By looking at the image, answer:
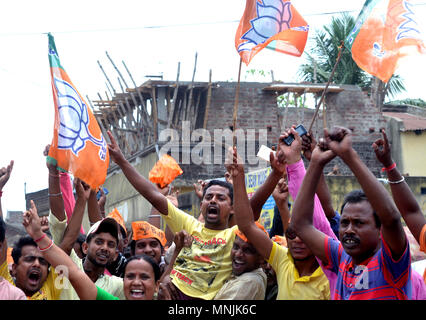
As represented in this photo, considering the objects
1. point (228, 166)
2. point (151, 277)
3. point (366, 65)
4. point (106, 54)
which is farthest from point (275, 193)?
point (106, 54)

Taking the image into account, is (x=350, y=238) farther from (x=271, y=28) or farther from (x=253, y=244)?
(x=271, y=28)

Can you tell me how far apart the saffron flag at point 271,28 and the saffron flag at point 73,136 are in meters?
1.50

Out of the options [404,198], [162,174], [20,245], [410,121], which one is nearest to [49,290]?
[20,245]

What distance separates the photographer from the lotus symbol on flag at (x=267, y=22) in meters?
5.87

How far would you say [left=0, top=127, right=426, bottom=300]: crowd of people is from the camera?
10.9 feet

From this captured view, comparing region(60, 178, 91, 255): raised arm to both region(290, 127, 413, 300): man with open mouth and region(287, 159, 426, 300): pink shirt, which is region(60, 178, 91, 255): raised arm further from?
region(290, 127, 413, 300): man with open mouth

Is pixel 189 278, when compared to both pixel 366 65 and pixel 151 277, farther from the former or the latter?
pixel 366 65

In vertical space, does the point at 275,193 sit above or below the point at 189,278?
above

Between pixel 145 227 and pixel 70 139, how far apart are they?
3.89 feet

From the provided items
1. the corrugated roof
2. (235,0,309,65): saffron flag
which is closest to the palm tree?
the corrugated roof

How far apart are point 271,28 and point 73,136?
2072 mm

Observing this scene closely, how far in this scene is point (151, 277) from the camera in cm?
440

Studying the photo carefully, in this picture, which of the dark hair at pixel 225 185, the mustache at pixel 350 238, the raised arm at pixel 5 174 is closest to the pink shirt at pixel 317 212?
the mustache at pixel 350 238
